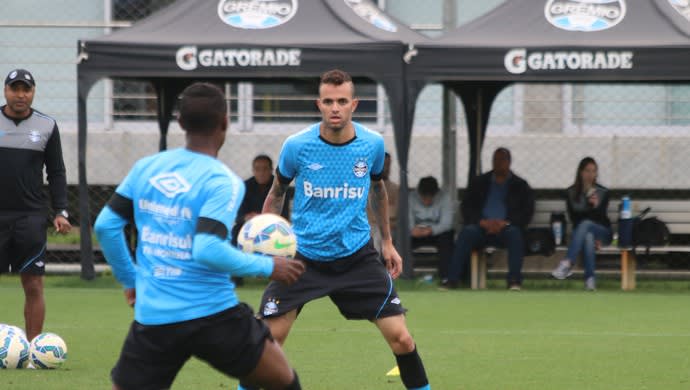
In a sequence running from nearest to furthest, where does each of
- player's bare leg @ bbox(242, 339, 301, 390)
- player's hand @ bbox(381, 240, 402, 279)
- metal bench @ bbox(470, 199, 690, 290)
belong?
player's bare leg @ bbox(242, 339, 301, 390)
player's hand @ bbox(381, 240, 402, 279)
metal bench @ bbox(470, 199, 690, 290)

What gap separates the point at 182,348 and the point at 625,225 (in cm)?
975

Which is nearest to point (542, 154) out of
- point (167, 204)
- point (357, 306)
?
point (357, 306)

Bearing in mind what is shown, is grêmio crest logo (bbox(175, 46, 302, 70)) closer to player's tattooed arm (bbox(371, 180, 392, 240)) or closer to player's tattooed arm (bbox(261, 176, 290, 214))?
player's tattooed arm (bbox(371, 180, 392, 240))

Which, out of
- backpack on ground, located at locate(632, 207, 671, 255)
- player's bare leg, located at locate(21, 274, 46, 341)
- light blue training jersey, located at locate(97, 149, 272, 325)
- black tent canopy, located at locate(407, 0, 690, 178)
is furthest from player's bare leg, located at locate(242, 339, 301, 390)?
backpack on ground, located at locate(632, 207, 671, 255)

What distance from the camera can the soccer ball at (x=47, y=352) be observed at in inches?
315

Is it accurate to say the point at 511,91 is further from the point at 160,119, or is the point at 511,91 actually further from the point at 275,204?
the point at 275,204

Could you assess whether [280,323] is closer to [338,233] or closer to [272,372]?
[338,233]

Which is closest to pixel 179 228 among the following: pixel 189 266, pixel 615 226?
pixel 189 266

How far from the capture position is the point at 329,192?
21.8 ft

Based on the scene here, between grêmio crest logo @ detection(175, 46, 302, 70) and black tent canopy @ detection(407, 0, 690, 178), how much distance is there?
1272mm

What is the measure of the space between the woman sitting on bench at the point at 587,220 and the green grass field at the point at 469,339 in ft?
0.90

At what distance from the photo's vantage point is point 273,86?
694 inches

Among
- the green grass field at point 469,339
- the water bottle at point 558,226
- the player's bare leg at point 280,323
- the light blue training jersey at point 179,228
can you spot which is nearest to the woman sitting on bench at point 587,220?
the water bottle at point 558,226

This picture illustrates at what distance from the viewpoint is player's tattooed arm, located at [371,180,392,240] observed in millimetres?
7047
